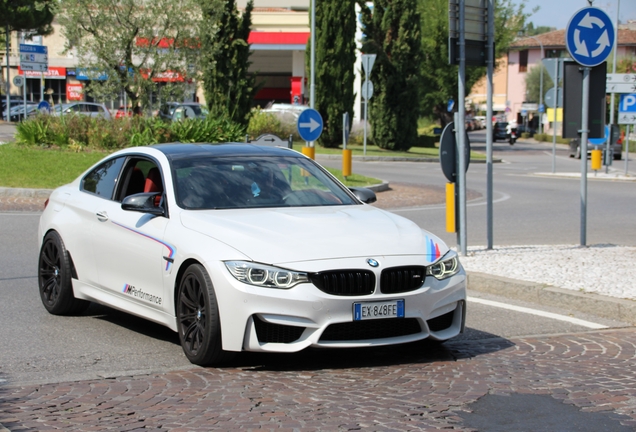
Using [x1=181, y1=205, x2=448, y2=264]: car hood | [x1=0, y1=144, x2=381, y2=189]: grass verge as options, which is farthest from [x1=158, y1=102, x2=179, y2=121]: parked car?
[x1=181, y1=205, x2=448, y2=264]: car hood

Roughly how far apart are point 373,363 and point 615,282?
13.0 feet

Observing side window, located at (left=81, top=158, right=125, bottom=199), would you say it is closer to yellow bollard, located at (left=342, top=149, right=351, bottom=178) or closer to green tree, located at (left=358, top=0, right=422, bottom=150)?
yellow bollard, located at (left=342, top=149, right=351, bottom=178)

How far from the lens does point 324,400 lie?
5.38 meters

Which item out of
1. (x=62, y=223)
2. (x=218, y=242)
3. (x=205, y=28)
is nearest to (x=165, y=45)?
(x=205, y=28)

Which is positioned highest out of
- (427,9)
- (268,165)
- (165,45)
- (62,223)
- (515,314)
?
(427,9)

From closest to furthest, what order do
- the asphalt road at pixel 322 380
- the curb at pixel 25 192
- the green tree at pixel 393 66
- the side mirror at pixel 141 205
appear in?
1. the asphalt road at pixel 322 380
2. the side mirror at pixel 141 205
3. the curb at pixel 25 192
4. the green tree at pixel 393 66

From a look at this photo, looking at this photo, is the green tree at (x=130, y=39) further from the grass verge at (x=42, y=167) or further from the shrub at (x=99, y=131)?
the grass verge at (x=42, y=167)

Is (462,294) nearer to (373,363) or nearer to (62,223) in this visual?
(373,363)

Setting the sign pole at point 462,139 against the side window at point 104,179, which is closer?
the side window at point 104,179

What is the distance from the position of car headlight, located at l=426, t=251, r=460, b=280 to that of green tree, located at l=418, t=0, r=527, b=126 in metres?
50.0

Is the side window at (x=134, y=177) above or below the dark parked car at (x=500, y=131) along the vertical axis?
below

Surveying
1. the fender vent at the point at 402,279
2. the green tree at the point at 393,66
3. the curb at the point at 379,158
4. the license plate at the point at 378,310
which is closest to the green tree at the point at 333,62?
the green tree at the point at 393,66

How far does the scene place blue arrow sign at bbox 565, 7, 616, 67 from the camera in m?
11.4

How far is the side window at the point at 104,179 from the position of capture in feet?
26.3
